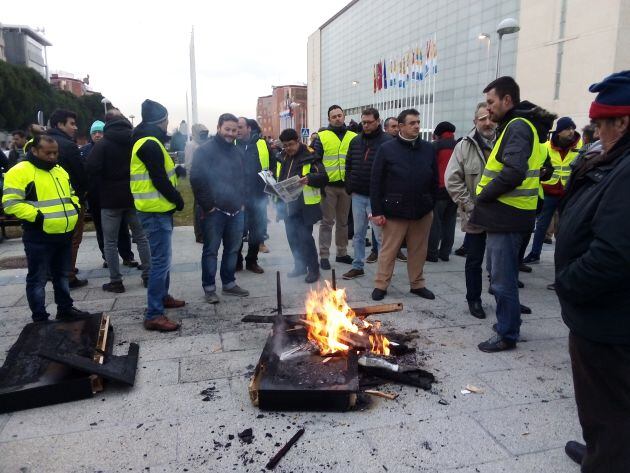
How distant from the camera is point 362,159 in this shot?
6.35 metres

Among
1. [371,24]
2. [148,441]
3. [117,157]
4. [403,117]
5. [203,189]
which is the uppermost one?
[371,24]

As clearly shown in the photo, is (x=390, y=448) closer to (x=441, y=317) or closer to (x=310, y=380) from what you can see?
(x=310, y=380)

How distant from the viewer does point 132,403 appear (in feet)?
10.6

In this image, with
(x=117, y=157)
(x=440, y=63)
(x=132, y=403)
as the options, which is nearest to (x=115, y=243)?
(x=117, y=157)

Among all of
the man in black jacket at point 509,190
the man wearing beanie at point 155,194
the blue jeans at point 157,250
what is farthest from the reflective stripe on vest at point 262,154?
the man in black jacket at point 509,190

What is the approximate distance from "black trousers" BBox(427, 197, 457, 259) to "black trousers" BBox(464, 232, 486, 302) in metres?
2.30

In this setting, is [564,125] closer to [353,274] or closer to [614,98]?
[353,274]

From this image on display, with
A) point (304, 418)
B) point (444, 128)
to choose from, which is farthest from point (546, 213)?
point (304, 418)

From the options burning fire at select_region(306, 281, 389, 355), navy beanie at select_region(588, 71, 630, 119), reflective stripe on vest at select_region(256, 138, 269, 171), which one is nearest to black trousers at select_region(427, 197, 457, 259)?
reflective stripe on vest at select_region(256, 138, 269, 171)

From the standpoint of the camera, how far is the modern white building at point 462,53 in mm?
18922

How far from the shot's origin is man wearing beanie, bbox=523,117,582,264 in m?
6.58

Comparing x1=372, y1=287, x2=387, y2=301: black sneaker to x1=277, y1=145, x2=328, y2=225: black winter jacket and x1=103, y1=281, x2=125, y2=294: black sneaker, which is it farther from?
x1=103, y1=281, x2=125, y2=294: black sneaker

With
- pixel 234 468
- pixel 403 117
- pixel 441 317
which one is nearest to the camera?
pixel 234 468

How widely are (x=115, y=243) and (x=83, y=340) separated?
2094mm
